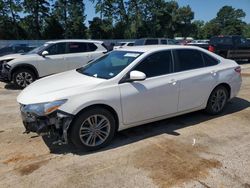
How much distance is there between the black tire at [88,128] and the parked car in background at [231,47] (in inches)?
567

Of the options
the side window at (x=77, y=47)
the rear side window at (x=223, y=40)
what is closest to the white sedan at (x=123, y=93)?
the side window at (x=77, y=47)

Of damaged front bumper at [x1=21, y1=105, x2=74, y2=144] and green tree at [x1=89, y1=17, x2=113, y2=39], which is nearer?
damaged front bumper at [x1=21, y1=105, x2=74, y2=144]

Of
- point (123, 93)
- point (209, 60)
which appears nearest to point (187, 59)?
point (209, 60)

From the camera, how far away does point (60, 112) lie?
4.02 meters

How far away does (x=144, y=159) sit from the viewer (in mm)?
4098

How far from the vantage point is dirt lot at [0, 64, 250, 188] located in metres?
3.56

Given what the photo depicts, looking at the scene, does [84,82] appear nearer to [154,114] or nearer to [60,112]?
[60,112]

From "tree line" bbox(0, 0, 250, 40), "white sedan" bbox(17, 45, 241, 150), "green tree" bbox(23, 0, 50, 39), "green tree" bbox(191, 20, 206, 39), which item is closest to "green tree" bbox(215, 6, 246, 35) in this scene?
"green tree" bbox(191, 20, 206, 39)

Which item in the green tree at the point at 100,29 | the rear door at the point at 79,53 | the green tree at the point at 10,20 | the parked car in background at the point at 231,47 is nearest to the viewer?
the rear door at the point at 79,53

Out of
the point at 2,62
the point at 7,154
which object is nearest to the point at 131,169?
the point at 7,154

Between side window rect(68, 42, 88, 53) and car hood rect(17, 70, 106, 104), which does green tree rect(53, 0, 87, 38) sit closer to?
side window rect(68, 42, 88, 53)

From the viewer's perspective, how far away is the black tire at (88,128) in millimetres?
4134

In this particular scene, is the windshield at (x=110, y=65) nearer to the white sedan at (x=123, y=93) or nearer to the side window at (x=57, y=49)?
the white sedan at (x=123, y=93)

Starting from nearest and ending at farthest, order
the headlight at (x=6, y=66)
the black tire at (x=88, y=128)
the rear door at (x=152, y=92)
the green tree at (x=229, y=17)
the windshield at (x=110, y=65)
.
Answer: the black tire at (x=88, y=128) → the rear door at (x=152, y=92) → the windshield at (x=110, y=65) → the headlight at (x=6, y=66) → the green tree at (x=229, y=17)
